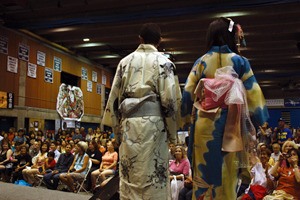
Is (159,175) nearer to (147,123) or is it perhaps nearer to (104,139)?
(147,123)

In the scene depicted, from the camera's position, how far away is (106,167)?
6320 mm

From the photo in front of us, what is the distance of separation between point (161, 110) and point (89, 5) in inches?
383

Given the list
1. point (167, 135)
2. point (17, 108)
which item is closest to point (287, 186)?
point (167, 135)

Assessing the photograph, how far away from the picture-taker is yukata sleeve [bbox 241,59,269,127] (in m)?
1.87

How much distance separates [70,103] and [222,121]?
15.1 metres

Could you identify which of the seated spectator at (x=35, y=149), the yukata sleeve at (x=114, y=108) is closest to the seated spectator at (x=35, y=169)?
the seated spectator at (x=35, y=149)

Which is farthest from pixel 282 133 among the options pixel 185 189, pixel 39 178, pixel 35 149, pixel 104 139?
pixel 35 149

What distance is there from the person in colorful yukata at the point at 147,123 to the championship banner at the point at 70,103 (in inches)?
548

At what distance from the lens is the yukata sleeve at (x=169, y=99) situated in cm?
208

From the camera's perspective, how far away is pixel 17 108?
510 inches

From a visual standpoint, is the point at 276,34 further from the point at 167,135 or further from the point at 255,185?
the point at 167,135

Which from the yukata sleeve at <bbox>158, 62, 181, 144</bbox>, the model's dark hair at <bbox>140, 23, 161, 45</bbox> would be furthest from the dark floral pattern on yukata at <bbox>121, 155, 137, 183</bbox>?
the model's dark hair at <bbox>140, 23, 161, 45</bbox>

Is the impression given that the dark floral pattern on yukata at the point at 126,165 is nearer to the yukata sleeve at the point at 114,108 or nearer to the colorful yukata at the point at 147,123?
the colorful yukata at the point at 147,123

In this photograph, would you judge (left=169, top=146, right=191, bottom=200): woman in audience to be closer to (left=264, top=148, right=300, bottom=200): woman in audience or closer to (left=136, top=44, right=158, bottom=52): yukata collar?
(left=264, top=148, right=300, bottom=200): woman in audience
